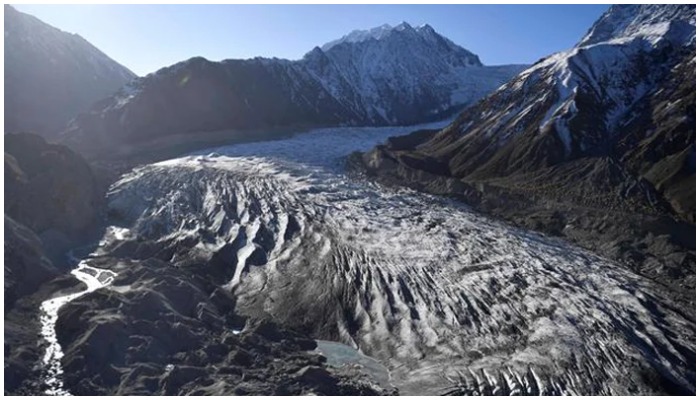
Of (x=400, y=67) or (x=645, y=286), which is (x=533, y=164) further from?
(x=400, y=67)

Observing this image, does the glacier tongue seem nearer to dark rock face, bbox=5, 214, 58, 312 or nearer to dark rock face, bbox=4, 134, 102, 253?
dark rock face, bbox=4, 134, 102, 253

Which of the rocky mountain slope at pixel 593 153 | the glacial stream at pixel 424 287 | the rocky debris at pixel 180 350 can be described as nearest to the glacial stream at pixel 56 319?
the rocky debris at pixel 180 350

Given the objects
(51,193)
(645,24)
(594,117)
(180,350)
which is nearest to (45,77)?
(51,193)

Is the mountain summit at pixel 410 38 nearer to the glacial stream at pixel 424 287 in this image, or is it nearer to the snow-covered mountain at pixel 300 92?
the snow-covered mountain at pixel 300 92

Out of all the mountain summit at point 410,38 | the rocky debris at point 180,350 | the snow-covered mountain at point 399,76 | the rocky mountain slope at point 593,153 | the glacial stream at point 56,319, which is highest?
the mountain summit at point 410,38

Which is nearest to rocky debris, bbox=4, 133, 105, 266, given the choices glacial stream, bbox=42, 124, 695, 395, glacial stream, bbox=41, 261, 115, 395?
glacial stream, bbox=42, 124, 695, 395

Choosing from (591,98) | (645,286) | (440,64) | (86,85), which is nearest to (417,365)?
(645,286)
